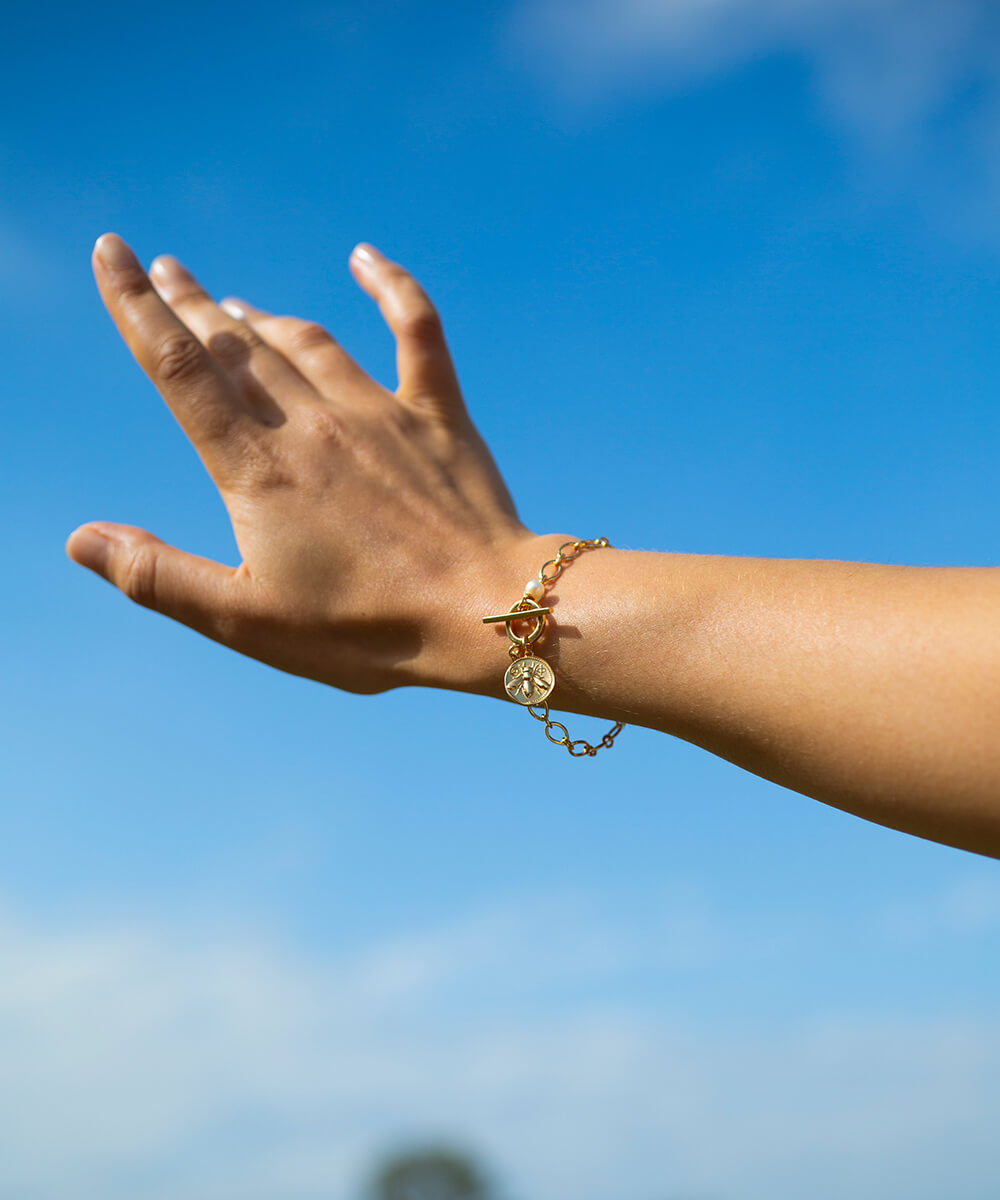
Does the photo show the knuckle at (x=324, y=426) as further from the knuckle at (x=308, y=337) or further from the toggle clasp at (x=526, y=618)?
the toggle clasp at (x=526, y=618)

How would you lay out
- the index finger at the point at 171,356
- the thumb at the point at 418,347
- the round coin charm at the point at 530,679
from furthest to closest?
the thumb at the point at 418,347 < the index finger at the point at 171,356 < the round coin charm at the point at 530,679

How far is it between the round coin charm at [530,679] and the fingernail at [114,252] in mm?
1887

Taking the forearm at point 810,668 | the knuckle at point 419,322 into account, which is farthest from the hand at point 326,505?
the forearm at point 810,668

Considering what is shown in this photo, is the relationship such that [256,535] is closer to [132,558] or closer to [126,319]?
[132,558]

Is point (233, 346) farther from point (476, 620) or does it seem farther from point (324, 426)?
point (476, 620)

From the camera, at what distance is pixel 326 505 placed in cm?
322

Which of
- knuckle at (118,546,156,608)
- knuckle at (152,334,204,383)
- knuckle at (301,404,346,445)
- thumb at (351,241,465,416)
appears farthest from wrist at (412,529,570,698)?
knuckle at (152,334,204,383)

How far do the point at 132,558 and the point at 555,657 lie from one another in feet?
4.64

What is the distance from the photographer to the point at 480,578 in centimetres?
314

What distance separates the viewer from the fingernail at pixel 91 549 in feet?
11.4

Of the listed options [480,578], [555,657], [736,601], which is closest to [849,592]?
[736,601]

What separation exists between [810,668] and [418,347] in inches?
75.1

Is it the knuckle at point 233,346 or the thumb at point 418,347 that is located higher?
the thumb at point 418,347

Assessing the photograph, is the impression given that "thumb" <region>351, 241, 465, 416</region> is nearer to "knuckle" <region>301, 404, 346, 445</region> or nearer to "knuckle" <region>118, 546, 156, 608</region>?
"knuckle" <region>301, 404, 346, 445</region>
